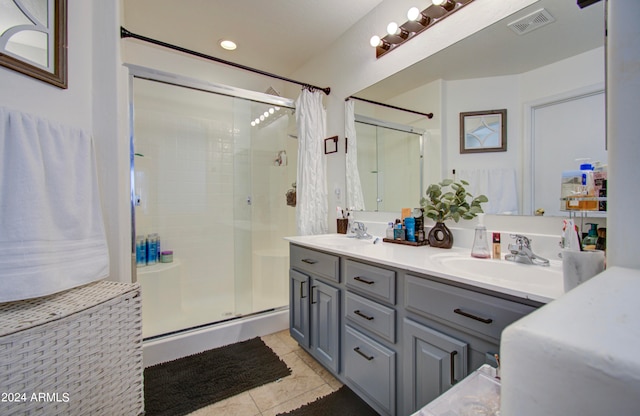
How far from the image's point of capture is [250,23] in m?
2.12

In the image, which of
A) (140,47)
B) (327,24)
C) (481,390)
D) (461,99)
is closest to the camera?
(481,390)

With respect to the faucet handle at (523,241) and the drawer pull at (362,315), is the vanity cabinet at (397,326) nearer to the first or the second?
Answer: the drawer pull at (362,315)

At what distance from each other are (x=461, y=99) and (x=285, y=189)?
1783mm

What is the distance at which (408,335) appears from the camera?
1099 mm

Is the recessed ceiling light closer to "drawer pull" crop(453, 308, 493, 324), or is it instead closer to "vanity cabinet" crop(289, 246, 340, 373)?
"vanity cabinet" crop(289, 246, 340, 373)

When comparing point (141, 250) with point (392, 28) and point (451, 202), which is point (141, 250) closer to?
point (451, 202)

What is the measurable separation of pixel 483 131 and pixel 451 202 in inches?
15.2

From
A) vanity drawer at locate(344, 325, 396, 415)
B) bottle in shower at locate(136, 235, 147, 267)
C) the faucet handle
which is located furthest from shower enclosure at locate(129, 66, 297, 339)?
the faucet handle

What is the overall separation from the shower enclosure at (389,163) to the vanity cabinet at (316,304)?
2.19 feet

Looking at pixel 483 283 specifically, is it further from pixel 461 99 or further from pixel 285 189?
pixel 285 189

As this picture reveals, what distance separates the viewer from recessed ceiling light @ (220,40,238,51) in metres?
2.38

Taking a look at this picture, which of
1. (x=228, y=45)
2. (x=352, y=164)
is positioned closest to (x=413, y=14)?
(x=352, y=164)

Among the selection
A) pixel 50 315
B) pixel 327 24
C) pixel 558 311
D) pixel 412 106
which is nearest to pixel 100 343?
pixel 50 315

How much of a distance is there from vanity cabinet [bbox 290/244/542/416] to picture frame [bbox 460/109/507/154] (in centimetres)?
79
